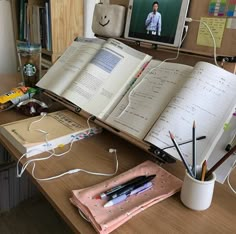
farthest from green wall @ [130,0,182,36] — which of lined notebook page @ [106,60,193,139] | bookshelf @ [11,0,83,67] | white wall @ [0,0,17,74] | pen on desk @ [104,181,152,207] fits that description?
white wall @ [0,0,17,74]

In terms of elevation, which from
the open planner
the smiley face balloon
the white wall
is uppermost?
the smiley face balloon

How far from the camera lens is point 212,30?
31.7 inches

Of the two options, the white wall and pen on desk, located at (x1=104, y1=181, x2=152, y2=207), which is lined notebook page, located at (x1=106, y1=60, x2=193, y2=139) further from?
the white wall

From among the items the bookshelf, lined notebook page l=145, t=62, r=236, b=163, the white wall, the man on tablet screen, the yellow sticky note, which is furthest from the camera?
the white wall

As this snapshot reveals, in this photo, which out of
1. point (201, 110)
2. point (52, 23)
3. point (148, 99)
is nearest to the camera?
point (201, 110)

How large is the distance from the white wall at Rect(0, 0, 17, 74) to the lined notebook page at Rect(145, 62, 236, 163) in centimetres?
183

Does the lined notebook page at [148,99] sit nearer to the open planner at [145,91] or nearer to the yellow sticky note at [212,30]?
the open planner at [145,91]

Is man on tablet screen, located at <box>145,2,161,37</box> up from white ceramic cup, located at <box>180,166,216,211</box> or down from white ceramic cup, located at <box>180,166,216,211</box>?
up

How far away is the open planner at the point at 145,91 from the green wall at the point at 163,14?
9 cm

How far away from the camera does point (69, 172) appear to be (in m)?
0.68

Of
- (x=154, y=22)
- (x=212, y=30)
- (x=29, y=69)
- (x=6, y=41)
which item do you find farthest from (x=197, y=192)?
(x=6, y=41)

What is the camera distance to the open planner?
0.67 meters

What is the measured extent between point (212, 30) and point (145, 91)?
267mm

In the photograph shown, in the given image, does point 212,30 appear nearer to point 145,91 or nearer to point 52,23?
point 145,91
